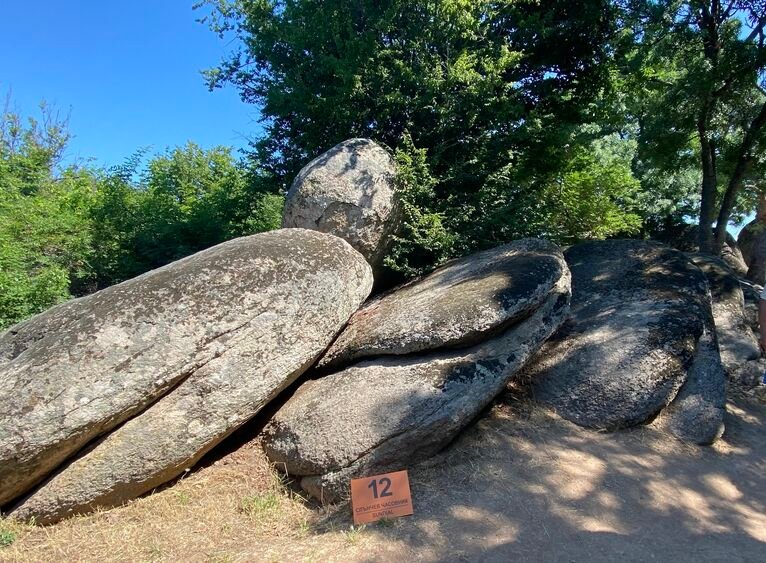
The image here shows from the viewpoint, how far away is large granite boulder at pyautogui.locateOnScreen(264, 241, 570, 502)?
13.6 feet

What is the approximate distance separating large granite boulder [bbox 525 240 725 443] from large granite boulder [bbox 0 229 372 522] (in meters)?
2.44

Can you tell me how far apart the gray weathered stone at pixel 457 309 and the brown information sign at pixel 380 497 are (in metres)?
1.19

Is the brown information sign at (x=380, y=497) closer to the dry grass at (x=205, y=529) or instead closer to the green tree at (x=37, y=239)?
the dry grass at (x=205, y=529)

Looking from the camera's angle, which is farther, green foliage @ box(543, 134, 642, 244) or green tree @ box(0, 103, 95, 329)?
green foliage @ box(543, 134, 642, 244)

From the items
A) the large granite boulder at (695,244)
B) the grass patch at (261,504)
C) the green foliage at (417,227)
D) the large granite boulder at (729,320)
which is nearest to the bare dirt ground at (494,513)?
the grass patch at (261,504)

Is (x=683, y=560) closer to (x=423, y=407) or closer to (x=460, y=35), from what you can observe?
(x=423, y=407)

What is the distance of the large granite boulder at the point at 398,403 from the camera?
4.15 m

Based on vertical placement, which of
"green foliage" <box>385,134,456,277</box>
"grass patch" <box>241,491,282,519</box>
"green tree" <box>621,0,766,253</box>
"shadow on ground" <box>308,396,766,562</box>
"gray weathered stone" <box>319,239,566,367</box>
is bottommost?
"shadow on ground" <box>308,396,766,562</box>

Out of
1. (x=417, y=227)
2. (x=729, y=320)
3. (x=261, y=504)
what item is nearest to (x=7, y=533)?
(x=261, y=504)

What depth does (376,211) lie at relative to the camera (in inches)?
252

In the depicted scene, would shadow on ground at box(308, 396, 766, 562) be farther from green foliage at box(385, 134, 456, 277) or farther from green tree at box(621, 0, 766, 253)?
green tree at box(621, 0, 766, 253)

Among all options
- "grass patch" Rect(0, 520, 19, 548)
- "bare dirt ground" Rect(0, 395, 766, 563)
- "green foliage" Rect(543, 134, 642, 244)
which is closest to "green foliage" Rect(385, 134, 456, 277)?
"bare dirt ground" Rect(0, 395, 766, 563)

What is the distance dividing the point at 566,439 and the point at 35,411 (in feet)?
13.7

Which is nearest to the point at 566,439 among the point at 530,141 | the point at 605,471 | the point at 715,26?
the point at 605,471
